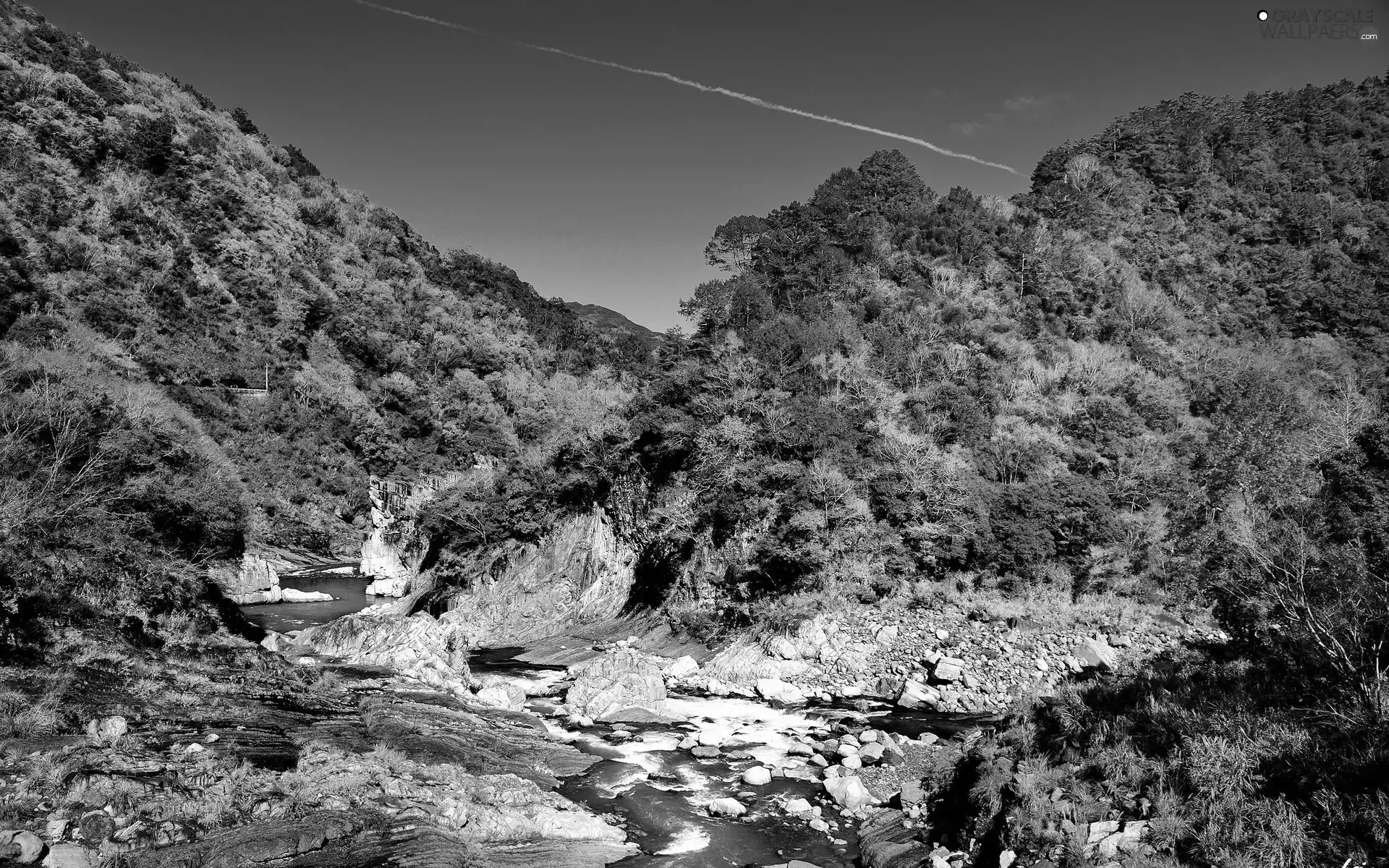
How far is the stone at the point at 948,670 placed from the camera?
77.5ft

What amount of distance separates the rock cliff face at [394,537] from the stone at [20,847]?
45.8 meters

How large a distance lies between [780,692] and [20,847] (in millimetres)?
19872

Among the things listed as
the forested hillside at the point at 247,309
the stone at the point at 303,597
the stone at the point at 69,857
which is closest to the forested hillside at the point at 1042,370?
the forested hillside at the point at 247,309

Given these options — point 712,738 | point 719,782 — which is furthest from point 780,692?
point 719,782

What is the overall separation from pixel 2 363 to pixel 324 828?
1028 inches

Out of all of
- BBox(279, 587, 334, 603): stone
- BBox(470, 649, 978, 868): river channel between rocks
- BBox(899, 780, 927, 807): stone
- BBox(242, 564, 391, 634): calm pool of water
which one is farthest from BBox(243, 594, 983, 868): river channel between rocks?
BBox(279, 587, 334, 603): stone

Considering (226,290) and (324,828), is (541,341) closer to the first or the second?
(226,290)

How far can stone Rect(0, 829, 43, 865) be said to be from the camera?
792 cm

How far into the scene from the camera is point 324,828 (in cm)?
1055

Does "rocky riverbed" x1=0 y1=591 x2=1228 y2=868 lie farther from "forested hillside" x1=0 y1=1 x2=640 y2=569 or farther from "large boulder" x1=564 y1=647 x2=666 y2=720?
"forested hillside" x1=0 y1=1 x2=640 y2=569

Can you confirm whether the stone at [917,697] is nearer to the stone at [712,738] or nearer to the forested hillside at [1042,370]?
the stone at [712,738]

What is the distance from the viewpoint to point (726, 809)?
1455 centimetres

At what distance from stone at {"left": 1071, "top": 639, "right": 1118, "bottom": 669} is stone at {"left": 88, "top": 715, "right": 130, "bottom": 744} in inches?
1097

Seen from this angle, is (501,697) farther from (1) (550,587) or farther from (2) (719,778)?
(1) (550,587)
